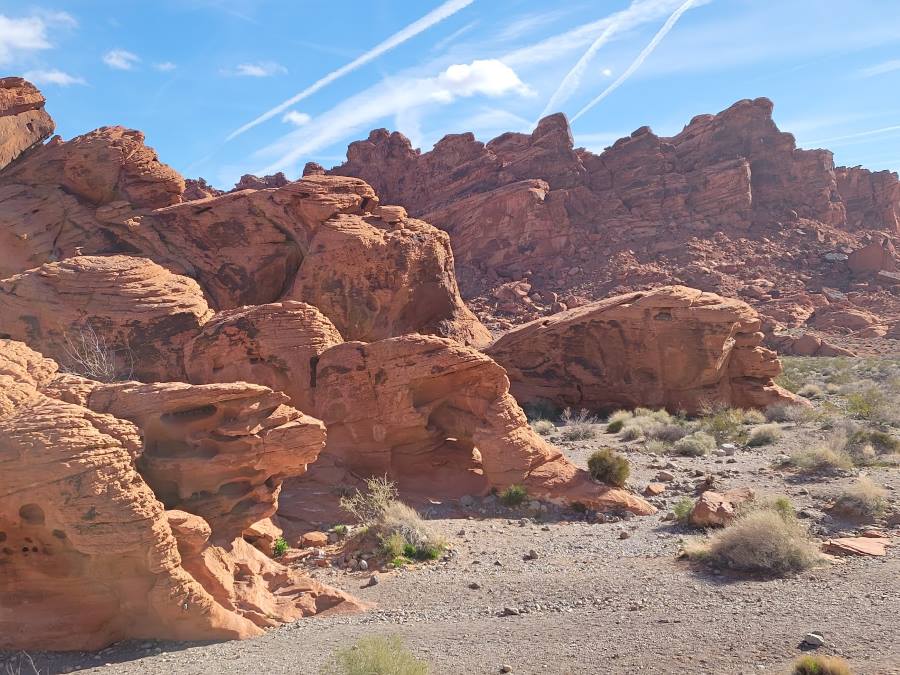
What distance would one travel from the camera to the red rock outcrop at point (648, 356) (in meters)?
20.9

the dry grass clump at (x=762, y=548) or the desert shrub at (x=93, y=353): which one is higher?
the desert shrub at (x=93, y=353)

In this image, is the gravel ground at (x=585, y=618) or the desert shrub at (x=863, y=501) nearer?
the gravel ground at (x=585, y=618)

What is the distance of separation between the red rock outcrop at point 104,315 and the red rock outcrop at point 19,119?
9174mm

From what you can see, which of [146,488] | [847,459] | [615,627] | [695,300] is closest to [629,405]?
[695,300]

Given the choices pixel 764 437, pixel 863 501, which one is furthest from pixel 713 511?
pixel 764 437

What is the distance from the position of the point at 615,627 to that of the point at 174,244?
17.5 m

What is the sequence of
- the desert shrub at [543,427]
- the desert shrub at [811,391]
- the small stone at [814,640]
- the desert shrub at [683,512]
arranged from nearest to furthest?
1. the small stone at [814,640]
2. the desert shrub at [683,512]
3. the desert shrub at [543,427]
4. the desert shrub at [811,391]

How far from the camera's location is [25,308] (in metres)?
14.2

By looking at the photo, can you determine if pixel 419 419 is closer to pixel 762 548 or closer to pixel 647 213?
pixel 762 548

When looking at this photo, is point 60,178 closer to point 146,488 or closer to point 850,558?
point 146,488

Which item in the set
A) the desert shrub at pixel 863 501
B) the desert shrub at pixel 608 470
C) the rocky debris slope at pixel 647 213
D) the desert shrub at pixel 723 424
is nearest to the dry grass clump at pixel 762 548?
the desert shrub at pixel 863 501

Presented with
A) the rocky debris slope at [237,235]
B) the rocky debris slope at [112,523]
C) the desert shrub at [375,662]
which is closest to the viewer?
the desert shrub at [375,662]

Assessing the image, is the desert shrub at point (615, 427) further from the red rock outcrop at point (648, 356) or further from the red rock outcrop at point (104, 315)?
the red rock outcrop at point (104, 315)

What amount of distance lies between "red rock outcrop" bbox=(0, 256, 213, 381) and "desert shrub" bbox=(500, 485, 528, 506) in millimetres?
7276
